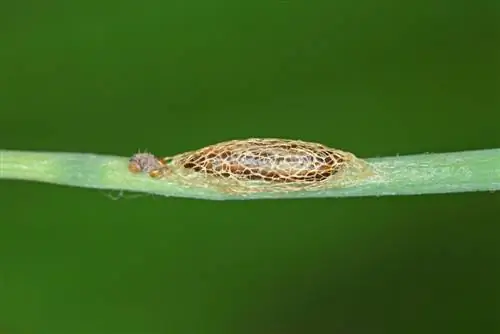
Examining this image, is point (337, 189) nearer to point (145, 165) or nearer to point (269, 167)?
point (269, 167)

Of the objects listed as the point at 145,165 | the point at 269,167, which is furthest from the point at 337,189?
the point at 145,165

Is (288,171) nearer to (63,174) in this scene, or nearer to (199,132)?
(63,174)

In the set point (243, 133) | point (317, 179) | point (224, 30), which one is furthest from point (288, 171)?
point (224, 30)

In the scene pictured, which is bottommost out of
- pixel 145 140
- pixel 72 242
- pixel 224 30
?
pixel 72 242
